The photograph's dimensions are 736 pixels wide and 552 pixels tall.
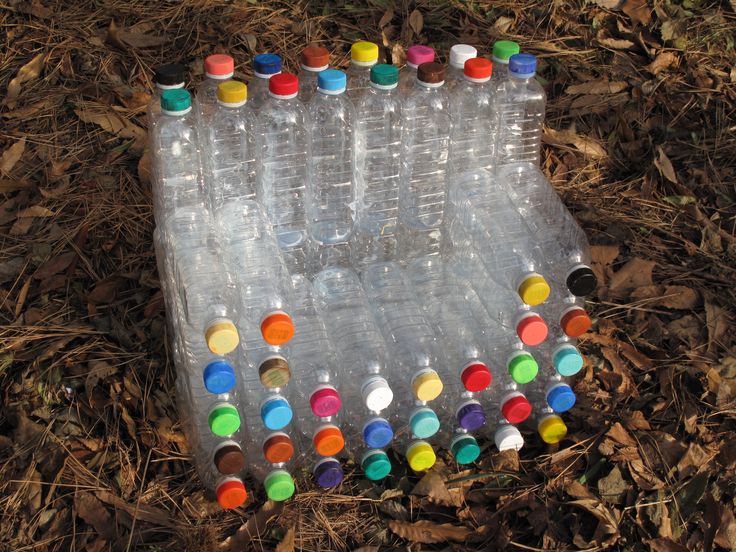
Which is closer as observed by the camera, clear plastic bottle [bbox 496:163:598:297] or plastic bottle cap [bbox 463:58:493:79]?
clear plastic bottle [bbox 496:163:598:297]

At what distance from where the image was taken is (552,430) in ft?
8.27

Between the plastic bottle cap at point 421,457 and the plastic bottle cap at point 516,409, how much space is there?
299 millimetres

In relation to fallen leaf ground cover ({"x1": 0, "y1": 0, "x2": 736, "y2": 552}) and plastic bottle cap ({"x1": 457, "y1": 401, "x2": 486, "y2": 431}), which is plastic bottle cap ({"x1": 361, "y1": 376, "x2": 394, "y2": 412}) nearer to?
plastic bottle cap ({"x1": 457, "y1": 401, "x2": 486, "y2": 431})

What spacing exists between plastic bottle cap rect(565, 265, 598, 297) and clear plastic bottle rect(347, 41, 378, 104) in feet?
3.11

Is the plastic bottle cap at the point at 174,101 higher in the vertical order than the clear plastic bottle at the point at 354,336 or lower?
higher

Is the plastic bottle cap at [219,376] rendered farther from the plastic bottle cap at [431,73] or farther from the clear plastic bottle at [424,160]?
the plastic bottle cap at [431,73]

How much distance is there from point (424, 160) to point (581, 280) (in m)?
0.70

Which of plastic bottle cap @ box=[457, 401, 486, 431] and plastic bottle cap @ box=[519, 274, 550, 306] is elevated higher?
plastic bottle cap @ box=[519, 274, 550, 306]

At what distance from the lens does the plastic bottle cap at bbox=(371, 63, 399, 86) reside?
225 centimetres

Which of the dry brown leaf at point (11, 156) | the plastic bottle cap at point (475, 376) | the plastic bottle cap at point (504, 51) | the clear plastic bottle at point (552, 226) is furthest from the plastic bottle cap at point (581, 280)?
the dry brown leaf at point (11, 156)

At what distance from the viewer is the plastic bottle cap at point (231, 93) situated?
6.91ft

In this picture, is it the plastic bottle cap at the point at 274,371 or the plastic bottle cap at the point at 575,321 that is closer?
the plastic bottle cap at the point at 274,371

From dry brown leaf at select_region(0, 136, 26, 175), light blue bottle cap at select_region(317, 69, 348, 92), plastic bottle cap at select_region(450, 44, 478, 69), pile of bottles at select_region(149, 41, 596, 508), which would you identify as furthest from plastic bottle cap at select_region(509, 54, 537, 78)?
dry brown leaf at select_region(0, 136, 26, 175)

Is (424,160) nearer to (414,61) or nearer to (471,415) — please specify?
(414,61)
